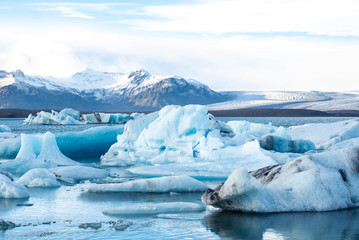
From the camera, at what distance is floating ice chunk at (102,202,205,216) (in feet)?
22.3

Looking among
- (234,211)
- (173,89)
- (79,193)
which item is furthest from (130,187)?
(173,89)

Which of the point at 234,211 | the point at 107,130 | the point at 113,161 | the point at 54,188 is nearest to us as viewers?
the point at 234,211

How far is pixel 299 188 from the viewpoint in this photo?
6691mm

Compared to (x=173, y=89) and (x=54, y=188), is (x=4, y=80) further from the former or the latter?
(x=54, y=188)

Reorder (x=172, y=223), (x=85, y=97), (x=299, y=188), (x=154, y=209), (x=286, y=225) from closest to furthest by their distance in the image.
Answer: (x=286, y=225)
(x=172, y=223)
(x=299, y=188)
(x=154, y=209)
(x=85, y=97)

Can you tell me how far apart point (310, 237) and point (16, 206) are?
4.38 meters

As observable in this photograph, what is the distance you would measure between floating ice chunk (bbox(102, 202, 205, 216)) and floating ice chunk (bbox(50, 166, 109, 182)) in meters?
3.76

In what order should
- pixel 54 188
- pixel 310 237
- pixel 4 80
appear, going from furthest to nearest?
pixel 4 80 → pixel 54 188 → pixel 310 237

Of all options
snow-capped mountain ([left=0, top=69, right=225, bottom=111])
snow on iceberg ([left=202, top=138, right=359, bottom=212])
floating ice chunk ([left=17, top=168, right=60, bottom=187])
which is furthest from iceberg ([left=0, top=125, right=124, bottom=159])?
snow-capped mountain ([left=0, top=69, right=225, bottom=111])

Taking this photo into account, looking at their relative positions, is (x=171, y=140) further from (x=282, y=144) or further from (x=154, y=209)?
(x=154, y=209)

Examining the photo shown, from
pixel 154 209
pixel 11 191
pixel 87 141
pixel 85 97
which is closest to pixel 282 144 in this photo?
pixel 87 141

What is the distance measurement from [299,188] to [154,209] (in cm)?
205

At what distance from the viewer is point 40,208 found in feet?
23.7

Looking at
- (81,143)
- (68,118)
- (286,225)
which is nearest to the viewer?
(286,225)
